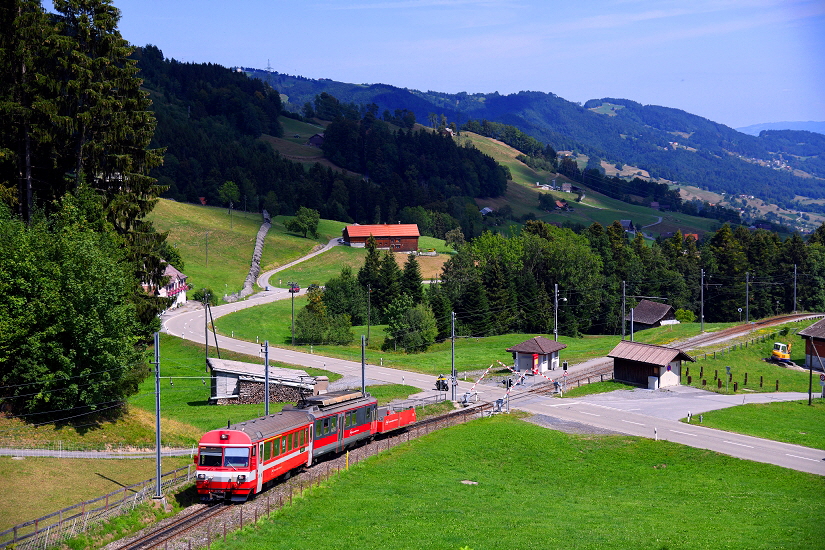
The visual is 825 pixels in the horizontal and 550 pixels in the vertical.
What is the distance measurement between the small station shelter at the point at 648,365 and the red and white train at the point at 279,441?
2930 centimetres

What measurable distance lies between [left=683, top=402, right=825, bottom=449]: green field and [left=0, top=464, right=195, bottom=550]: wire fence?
38644mm

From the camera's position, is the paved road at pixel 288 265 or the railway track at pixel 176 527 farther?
the paved road at pixel 288 265

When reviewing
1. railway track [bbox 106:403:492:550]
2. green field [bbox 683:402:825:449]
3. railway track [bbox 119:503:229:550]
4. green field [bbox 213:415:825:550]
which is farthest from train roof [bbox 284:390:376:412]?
green field [bbox 683:402:825:449]

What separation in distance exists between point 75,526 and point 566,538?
723 inches

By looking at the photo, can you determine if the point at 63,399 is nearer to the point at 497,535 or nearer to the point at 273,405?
the point at 273,405

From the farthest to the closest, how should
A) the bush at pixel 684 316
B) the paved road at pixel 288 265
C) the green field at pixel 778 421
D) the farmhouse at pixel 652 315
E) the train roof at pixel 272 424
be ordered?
the paved road at pixel 288 265, the bush at pixel 684 316, the farmhouse at pixel 652 315, the green field at pixel 778 421, the train roof at pixel 272 424

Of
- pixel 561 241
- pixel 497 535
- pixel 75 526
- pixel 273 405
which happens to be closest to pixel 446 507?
pixel 497 535

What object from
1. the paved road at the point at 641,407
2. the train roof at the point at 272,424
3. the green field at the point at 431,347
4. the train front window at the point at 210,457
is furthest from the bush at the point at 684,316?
the train front window at the point at 210,457

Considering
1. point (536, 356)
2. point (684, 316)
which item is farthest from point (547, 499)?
point (684, 316)

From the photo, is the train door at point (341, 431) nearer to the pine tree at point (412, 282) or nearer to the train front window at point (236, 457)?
the train front window at point (236, 457)

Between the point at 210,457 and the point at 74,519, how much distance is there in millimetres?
6280

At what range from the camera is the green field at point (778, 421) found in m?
51.2

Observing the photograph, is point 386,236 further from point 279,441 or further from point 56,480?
point 56,480

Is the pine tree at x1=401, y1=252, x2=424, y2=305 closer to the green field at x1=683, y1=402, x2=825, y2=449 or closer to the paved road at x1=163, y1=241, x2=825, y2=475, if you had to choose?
the paved road at x1=163, y1=241, x2=825, y2=475
